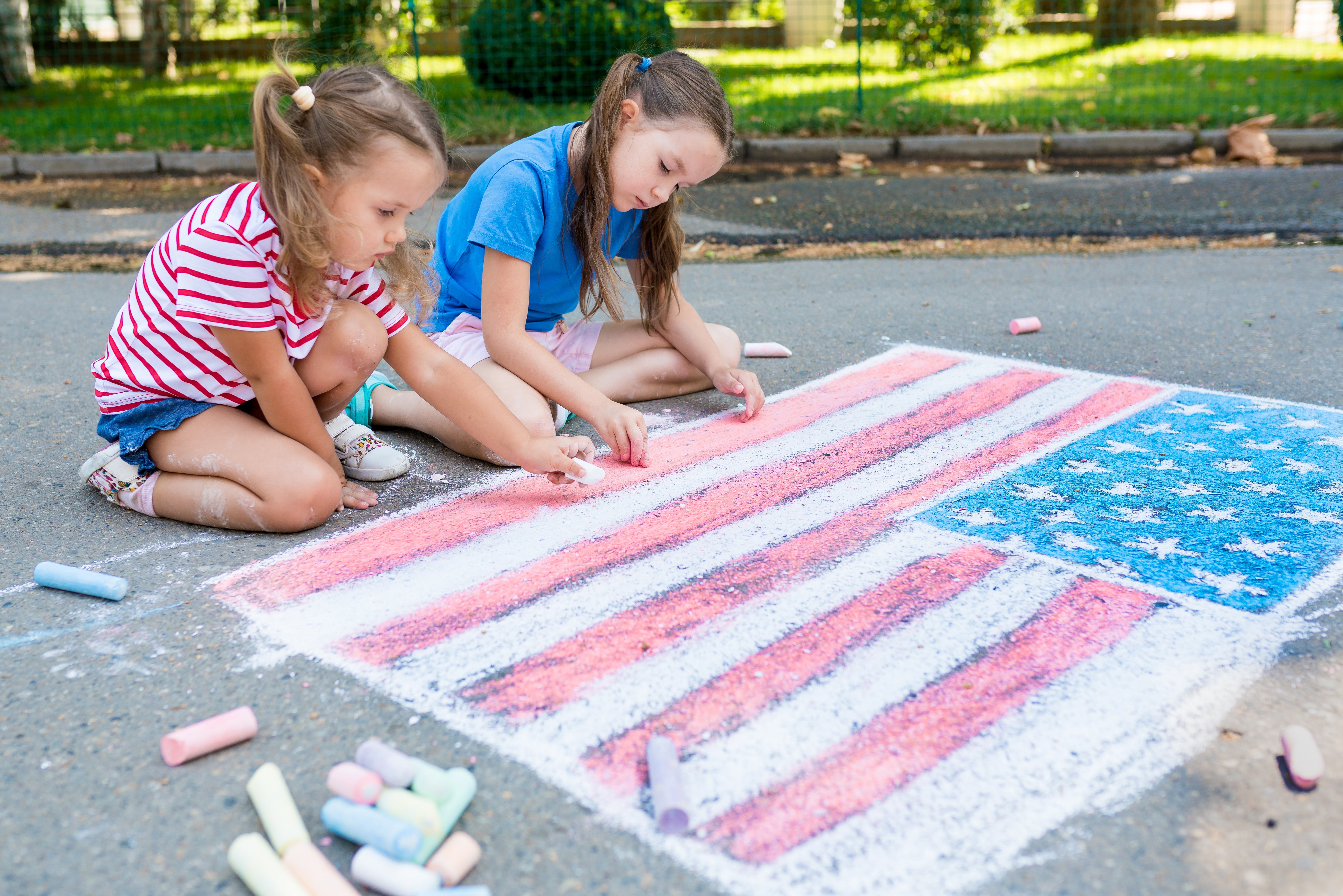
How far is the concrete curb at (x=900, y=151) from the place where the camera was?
656cm

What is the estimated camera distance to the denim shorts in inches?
83.2

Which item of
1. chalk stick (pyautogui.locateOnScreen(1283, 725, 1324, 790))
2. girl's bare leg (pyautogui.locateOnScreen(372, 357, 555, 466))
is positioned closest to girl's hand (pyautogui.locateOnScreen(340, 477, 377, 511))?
girl's bare leg (pyautogui.locateOnScreen(372, 357, 555, 466))

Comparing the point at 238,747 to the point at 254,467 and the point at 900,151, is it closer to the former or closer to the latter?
the point at 254,467

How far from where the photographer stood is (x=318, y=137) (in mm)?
1892

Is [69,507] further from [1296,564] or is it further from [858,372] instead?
[1296,564]

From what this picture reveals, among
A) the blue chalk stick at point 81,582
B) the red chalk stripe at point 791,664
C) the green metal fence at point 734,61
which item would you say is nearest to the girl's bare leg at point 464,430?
the blue chalk stick at point 81,582

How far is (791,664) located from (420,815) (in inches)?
23.8

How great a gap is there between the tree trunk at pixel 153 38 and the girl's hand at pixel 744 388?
35.4 ft

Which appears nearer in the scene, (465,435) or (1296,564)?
(1296,564)

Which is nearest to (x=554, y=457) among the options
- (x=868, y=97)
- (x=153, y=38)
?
(x=868, y=97)

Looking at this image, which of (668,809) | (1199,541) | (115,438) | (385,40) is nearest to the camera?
(668,809)

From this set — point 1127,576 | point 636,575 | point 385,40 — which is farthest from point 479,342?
point 385,40

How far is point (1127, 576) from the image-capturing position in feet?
6.15

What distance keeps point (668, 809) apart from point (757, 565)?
2.36ft
